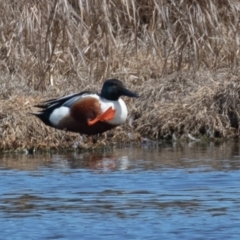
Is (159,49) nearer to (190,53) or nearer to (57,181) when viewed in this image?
(190,53)

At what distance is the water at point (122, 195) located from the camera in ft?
22.1

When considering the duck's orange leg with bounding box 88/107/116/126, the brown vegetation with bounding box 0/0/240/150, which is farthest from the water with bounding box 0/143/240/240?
the brown vegetation with bounding box 0/0/240/150

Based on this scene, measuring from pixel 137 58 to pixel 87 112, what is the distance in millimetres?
2454

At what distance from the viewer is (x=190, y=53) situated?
520 inches

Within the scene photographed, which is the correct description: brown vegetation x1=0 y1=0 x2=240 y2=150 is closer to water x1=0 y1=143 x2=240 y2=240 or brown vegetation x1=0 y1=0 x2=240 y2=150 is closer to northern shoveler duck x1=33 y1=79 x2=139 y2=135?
northern shoveler duck x1=33 y1=79 x2=139 y2=135

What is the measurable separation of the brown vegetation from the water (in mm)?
1170

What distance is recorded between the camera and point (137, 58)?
13.3 meters

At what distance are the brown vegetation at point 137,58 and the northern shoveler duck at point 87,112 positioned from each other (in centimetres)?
16

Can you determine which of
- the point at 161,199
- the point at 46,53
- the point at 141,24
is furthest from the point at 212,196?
the point at 141,24

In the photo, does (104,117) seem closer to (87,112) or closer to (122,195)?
(87,112)

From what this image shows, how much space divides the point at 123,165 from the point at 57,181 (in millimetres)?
1084

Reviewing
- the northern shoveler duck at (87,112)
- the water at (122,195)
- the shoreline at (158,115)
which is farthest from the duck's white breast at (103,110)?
the water at (122,195)

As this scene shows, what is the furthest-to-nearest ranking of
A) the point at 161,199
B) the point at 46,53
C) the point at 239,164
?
the point at 46,53 < the point at 239,164 < the point at 161,199

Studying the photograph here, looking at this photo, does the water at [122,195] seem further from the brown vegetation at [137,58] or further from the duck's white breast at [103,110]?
the brown vegetation at [137,58]
